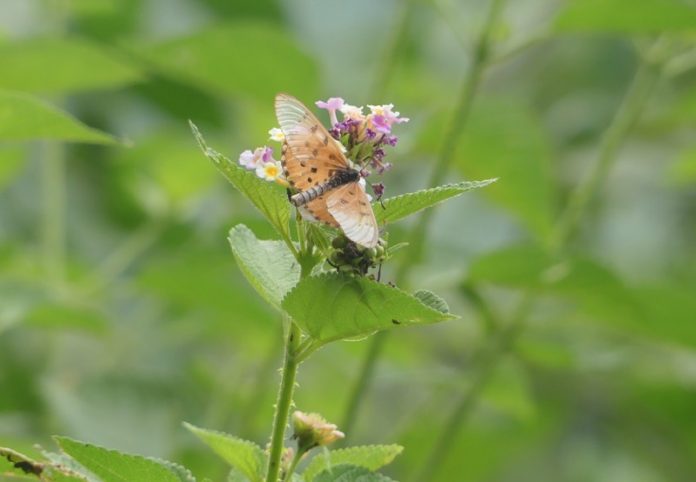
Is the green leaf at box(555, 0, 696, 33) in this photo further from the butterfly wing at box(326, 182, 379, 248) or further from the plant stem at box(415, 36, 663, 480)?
the butterfly wing at box(326, 182, 379, 248)

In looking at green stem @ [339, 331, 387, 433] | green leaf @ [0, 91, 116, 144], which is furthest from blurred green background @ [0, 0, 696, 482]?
green stem @ [339, 331, 387, 433]

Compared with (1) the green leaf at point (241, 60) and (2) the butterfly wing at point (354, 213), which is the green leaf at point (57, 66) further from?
(2) the butterfly wing at point (354, 213)

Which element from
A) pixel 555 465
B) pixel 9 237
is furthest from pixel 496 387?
pixel 555 465

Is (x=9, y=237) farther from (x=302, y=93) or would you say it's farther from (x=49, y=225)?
(x=302, y=93)

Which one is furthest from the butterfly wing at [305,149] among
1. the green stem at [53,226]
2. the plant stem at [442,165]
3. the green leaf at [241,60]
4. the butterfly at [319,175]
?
the green stem at [53,226]

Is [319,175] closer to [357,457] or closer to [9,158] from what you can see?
[357,457]

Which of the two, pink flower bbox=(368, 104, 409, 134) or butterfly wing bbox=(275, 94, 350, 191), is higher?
pink flower bbox=(368, 104, 409, 134)
